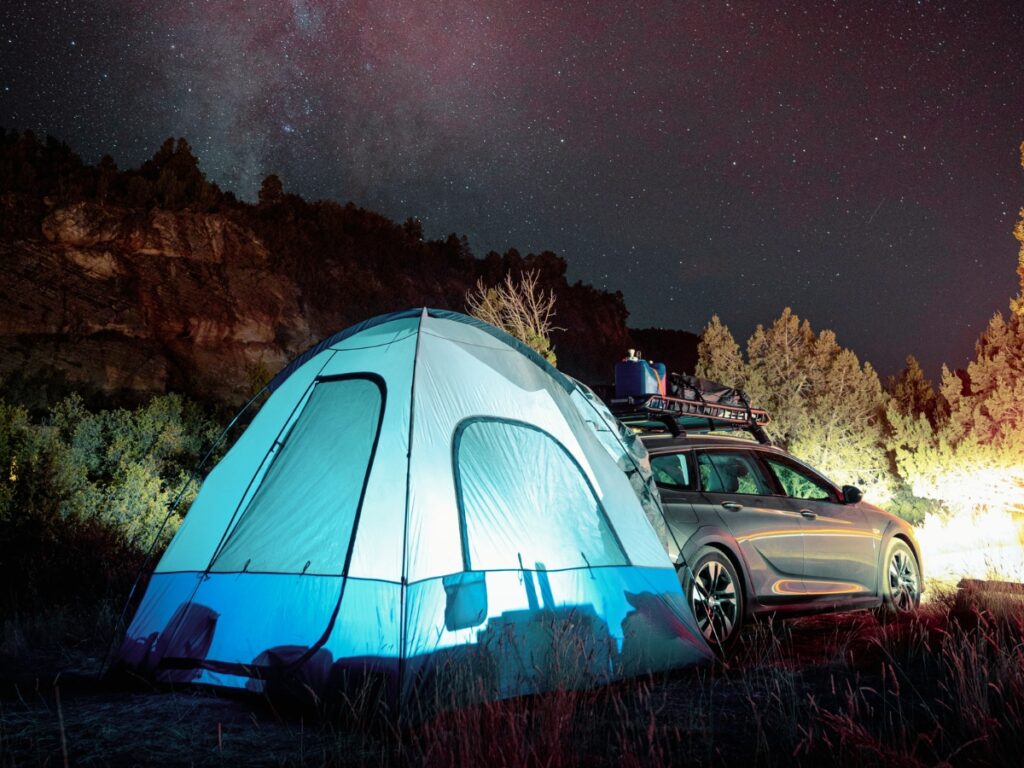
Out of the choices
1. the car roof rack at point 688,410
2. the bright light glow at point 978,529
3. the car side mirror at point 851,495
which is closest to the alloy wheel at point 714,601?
the car roof rack at point 688,410

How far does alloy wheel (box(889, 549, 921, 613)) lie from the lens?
7.97 meters

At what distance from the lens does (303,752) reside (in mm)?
3453

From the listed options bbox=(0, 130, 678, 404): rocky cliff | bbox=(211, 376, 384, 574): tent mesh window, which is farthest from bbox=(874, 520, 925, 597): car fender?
bbox=(0, 130, 678, 404): rocky cliff

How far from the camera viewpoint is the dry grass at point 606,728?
306cm

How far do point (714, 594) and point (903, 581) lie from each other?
3034 millimetres

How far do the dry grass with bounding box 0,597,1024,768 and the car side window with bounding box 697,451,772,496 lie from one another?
2.14 meters

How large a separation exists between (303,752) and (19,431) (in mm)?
11394

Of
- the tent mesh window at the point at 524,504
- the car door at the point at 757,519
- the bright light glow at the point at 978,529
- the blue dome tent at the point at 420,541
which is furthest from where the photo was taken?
the bright light glow at the point at 978,529

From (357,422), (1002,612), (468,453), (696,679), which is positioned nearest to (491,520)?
(468,453)

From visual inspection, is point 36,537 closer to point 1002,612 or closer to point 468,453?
point 468,453

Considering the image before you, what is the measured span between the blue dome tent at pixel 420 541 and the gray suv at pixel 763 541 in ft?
2.22

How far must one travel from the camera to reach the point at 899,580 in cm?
812

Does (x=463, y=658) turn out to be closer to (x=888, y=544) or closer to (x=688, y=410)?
(x=688, y=410)

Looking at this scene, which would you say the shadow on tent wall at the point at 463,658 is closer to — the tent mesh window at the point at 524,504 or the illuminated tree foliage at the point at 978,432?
the tent mesh window at the point at 524,504
